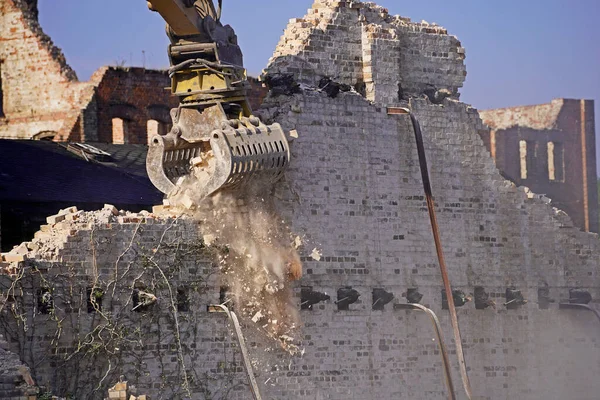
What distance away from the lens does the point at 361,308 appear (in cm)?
2334

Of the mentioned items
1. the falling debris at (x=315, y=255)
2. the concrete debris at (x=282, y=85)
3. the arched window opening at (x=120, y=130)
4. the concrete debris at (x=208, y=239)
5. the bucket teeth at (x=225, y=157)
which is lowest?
the falling debris at (x=315, y=255)

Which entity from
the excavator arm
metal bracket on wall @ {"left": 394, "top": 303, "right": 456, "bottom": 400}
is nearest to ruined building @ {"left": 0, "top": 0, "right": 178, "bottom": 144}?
the excavator arm

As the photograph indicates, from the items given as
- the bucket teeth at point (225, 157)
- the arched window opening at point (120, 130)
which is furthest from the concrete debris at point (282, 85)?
the arched window opening at point (120, 130)

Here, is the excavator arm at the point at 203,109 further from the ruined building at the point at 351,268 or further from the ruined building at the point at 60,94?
the ruined building at the point at 60,94

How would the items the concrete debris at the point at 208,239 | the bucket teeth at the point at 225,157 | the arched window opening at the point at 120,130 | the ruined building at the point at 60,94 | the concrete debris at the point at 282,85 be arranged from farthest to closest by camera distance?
the arched window opening at the point at 120,130
the ruined building at the point at 60,94
the concrete debris at the point at 282,85
the concrete debris at the point at 208,239
the bucket teeth at the point at 225,157

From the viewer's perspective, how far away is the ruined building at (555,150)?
Answer: 45438 mm

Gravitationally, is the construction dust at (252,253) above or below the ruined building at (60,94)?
below

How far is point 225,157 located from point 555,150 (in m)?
26.3

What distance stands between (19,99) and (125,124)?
2.31 metres

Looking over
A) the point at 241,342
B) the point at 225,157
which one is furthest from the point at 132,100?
the point at 241,342

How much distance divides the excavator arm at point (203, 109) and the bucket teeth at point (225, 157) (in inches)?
0.5

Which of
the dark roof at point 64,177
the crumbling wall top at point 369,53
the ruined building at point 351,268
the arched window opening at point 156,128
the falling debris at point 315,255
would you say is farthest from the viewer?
the arched window opening at point 156,128

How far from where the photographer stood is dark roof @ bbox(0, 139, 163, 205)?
25.9m

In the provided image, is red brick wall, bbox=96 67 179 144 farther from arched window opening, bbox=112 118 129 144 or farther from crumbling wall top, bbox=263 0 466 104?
crumbling wall top, bbox=263 0 466 104
